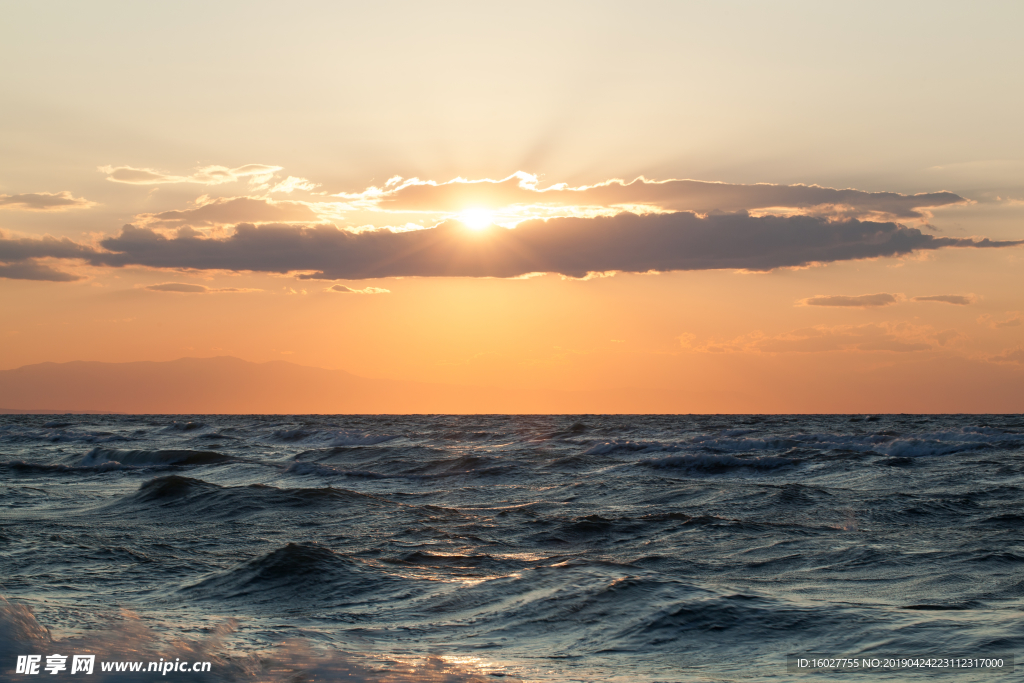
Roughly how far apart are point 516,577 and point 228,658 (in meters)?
4.60

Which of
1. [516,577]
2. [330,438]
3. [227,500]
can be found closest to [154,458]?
[227,500]

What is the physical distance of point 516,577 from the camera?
1087cm

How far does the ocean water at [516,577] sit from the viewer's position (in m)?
7.53

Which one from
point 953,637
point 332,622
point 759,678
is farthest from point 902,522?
point 332,622

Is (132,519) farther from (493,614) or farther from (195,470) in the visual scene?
(195,470)

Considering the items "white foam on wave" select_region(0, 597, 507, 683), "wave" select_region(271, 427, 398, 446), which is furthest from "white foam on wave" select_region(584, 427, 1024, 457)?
"white foam on wave" select_region(0, 597, 507, 683)

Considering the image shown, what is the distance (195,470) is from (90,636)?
2445cm

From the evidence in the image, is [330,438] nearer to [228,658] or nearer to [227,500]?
[227,500]

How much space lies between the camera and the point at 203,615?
8.85 m

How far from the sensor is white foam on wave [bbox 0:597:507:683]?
668 centimetres

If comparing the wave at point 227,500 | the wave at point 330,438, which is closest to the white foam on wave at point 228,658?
the wave at point 227,500

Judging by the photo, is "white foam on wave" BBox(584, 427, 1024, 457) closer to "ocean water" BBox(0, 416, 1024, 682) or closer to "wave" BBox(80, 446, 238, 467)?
"ocean water" BBox(0, 416, 1024, 682)

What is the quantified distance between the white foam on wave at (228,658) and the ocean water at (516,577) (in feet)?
0.11

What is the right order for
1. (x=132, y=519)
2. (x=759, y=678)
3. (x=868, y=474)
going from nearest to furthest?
(x=759, y=678)
(x=132, y=519)
(x=868, y=474)
